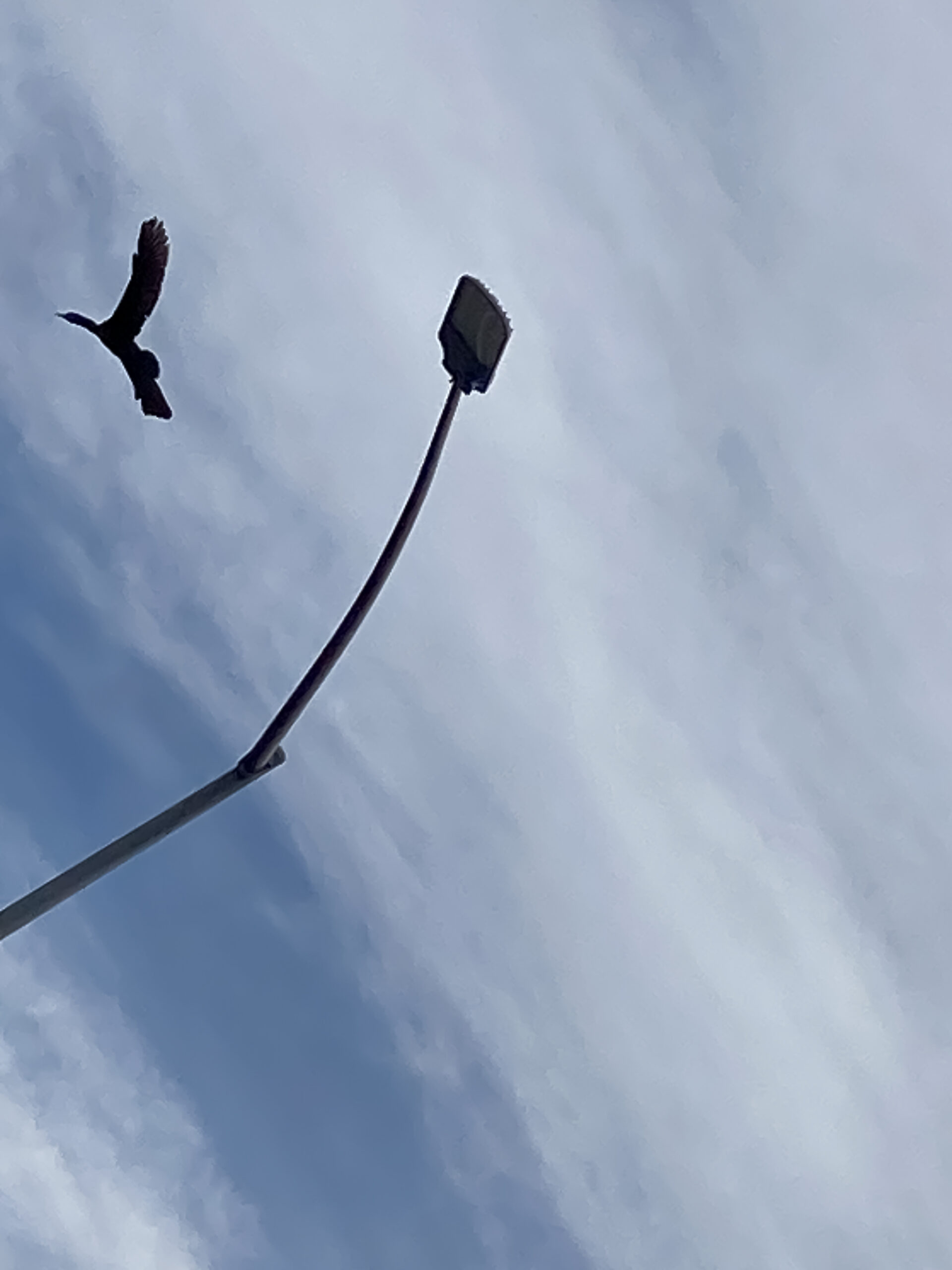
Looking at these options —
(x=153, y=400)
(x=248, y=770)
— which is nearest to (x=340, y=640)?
(x=248, y=770)

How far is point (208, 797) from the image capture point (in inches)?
229

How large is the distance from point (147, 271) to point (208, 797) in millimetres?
8570

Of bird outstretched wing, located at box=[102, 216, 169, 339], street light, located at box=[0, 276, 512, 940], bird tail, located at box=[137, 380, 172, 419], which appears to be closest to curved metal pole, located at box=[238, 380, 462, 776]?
street light, located at box=[0, 276, 512, 940]

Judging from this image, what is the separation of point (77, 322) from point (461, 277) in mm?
8541

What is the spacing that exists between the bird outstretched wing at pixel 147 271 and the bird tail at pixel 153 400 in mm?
732

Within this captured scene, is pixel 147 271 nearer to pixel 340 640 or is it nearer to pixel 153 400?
pixel 153 400

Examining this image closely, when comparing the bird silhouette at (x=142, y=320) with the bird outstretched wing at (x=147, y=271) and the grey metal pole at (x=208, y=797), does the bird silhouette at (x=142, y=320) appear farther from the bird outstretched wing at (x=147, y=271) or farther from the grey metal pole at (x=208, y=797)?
the grey metal pole at (x=208, y=797)

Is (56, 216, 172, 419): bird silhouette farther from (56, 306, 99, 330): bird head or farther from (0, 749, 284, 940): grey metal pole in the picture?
(0, 749, 284, 940): grey metal pole

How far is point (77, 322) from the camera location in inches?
541

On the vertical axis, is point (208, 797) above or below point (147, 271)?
below

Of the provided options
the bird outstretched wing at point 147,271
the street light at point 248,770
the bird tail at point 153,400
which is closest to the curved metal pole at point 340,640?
the street light at point 248,770

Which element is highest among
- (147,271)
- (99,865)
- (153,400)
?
(147,271)

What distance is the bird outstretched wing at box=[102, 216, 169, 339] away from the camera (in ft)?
41.7

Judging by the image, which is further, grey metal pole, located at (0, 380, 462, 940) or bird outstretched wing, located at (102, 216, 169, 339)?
bird outstretched wing, located at (102, 216, 169, 339)
